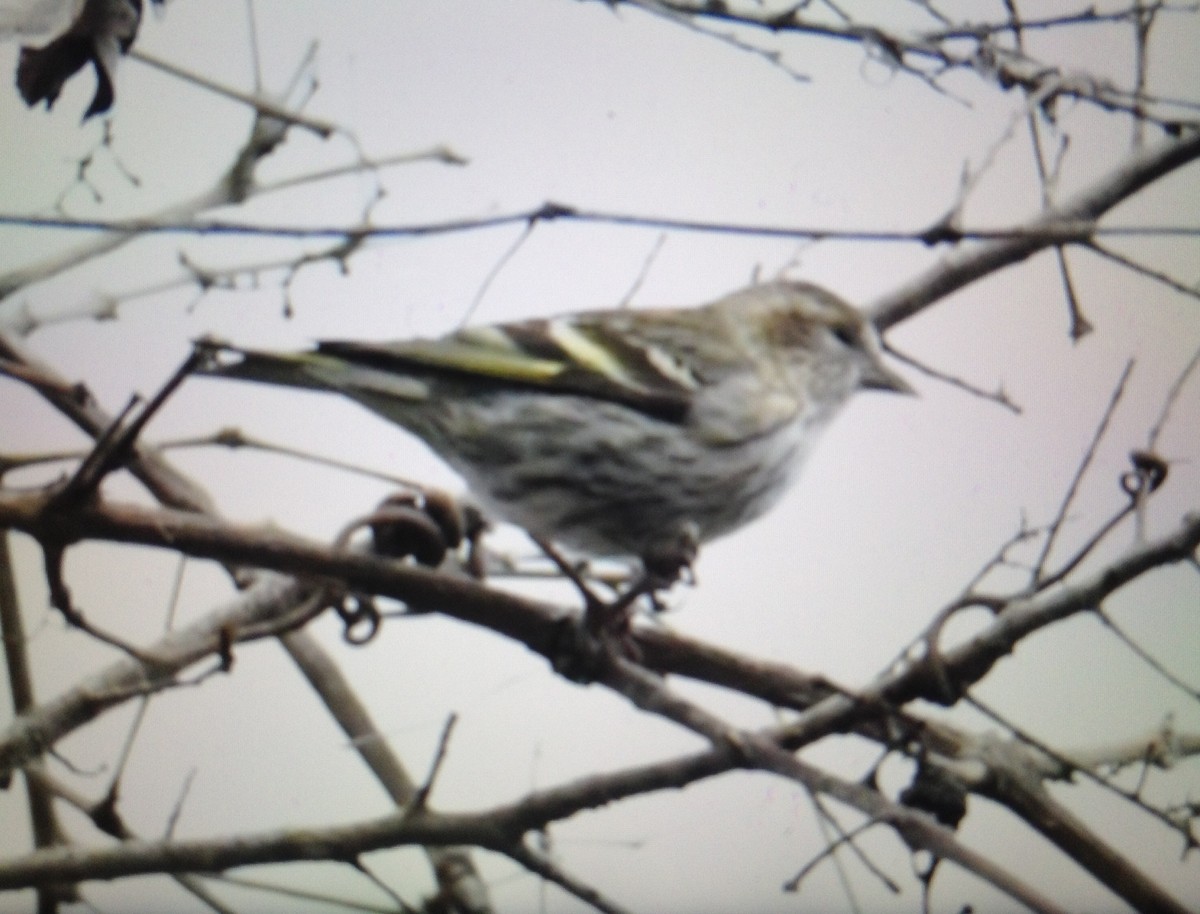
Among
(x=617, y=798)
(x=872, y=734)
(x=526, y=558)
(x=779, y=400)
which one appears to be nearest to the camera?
(x=617, y=798)

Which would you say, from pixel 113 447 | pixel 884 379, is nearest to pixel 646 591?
pixel 113 447

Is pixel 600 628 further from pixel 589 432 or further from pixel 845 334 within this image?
Answer: pixel 845 334

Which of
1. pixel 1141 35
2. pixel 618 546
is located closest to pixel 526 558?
pixel 618 546

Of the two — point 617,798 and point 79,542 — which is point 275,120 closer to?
point 79,542

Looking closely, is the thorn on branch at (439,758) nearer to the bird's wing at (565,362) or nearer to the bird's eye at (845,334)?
the bird's wing at (565,362)

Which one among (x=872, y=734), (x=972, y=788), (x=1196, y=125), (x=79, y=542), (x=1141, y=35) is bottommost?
(x=972, y=788)

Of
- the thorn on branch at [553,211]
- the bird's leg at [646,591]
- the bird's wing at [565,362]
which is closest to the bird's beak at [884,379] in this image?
the bird's wing at [565,362]

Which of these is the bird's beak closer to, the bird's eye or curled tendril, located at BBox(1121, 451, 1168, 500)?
the bird's eye
